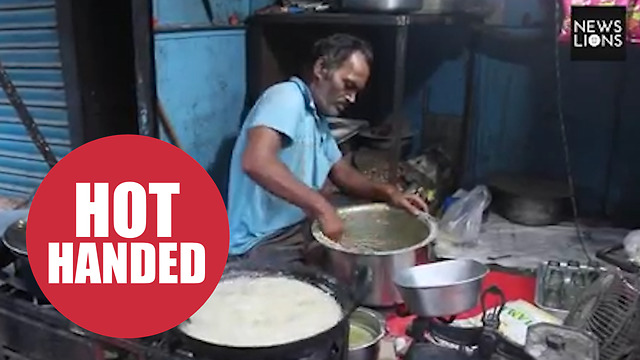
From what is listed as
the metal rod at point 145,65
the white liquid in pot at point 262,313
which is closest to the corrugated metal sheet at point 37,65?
the metal rod at point 145,65

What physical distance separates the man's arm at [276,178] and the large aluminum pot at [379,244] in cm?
6

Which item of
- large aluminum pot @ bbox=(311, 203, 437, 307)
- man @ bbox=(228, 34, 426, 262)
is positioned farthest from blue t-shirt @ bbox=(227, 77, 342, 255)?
large aluminum pot @ bbox=(311, 203, 437, 307)

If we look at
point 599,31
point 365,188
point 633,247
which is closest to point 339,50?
point 365,188

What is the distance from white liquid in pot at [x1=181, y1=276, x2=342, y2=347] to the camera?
1.12 metres

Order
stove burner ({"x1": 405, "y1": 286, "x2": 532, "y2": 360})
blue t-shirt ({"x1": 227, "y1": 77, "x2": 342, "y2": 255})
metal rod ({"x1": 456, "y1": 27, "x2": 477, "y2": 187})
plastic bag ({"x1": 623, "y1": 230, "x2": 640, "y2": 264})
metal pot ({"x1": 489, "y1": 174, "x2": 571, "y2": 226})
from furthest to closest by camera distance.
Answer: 1. metal rod ({"x1": 456, "y1": 27, "x2": 477, "y2": 187})
2. metal pot ({"x1": 489, "y1": 174, "x2": 571, "y2": 226})
3. plastic bag ({"x1": 623, "y1": 230, "x2": 640, "y2": 264})
4. blue t-shirt ({"x1": 227, "y1": 77, "x2": 342, "y2": 255})
5. stove burner ({"x1": 405, "y1": 286, "x2": 532, "y2": 360})

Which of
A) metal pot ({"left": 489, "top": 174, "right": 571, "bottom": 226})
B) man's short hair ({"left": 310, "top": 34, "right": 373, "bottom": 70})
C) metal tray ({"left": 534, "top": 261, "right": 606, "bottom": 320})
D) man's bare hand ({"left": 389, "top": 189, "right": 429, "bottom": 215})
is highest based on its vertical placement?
man's short hair ({"left": 310, "top": 34, "right": 373, "bottom": 70})

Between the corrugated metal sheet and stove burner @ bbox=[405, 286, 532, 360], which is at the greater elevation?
the corrugated metal sheet

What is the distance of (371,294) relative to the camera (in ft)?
4.98

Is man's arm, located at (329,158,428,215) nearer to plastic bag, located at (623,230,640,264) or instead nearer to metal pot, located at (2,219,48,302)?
plastic bag, located at (623,230,640,264)

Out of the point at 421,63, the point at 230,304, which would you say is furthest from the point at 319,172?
the point at 421,63

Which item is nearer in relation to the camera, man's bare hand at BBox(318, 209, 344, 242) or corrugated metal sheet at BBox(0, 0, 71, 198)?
man's bare hand at BBox(318, 209, 344, 242)

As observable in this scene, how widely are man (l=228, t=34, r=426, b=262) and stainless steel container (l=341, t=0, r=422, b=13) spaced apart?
60 centimetres

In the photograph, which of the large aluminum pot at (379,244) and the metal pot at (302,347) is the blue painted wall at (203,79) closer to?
the large aluminum pot at (379,244)

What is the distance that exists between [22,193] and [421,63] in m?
2.32
